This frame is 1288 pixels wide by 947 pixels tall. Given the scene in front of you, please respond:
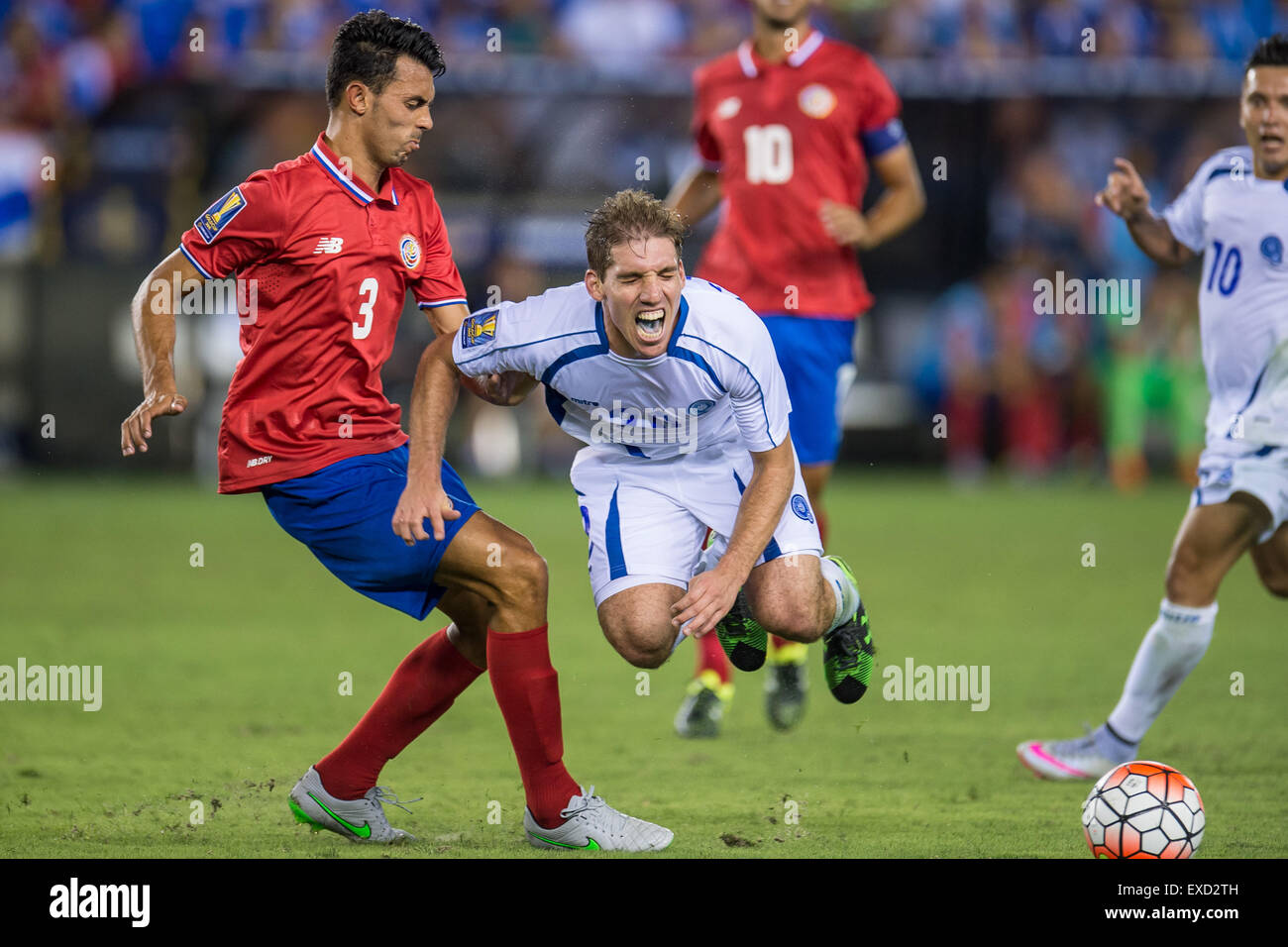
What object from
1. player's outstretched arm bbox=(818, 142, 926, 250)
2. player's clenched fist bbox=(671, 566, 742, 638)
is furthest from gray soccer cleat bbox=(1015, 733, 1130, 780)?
player's outstretched arm bbox=(818, 142, 926, 250)

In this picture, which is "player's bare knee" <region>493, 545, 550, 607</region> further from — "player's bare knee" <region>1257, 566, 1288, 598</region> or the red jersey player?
"player's bare knee" <region>1257, 566, 1288, 598</region>

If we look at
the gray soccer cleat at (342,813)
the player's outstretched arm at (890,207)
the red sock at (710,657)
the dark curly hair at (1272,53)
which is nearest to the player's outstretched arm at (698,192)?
the player's outstretched arm at (890,207)

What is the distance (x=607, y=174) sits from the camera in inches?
587

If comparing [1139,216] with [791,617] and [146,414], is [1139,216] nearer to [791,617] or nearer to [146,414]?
[791,617]

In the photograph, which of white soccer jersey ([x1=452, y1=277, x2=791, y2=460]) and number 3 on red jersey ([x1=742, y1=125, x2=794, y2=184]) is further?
number 3 on red jersey ([x1=742, y1=125, x2=794, y2=184])

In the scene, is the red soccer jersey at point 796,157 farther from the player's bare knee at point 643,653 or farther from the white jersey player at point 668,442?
the player's bare knee at point 643,653

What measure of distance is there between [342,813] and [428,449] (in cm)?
107

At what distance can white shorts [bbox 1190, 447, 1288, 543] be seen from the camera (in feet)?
17.8

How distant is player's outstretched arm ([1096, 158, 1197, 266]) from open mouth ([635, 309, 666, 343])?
1.82 meters

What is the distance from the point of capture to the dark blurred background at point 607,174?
15.0 metres

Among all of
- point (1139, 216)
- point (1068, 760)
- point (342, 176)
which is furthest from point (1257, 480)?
point (342, 176)
